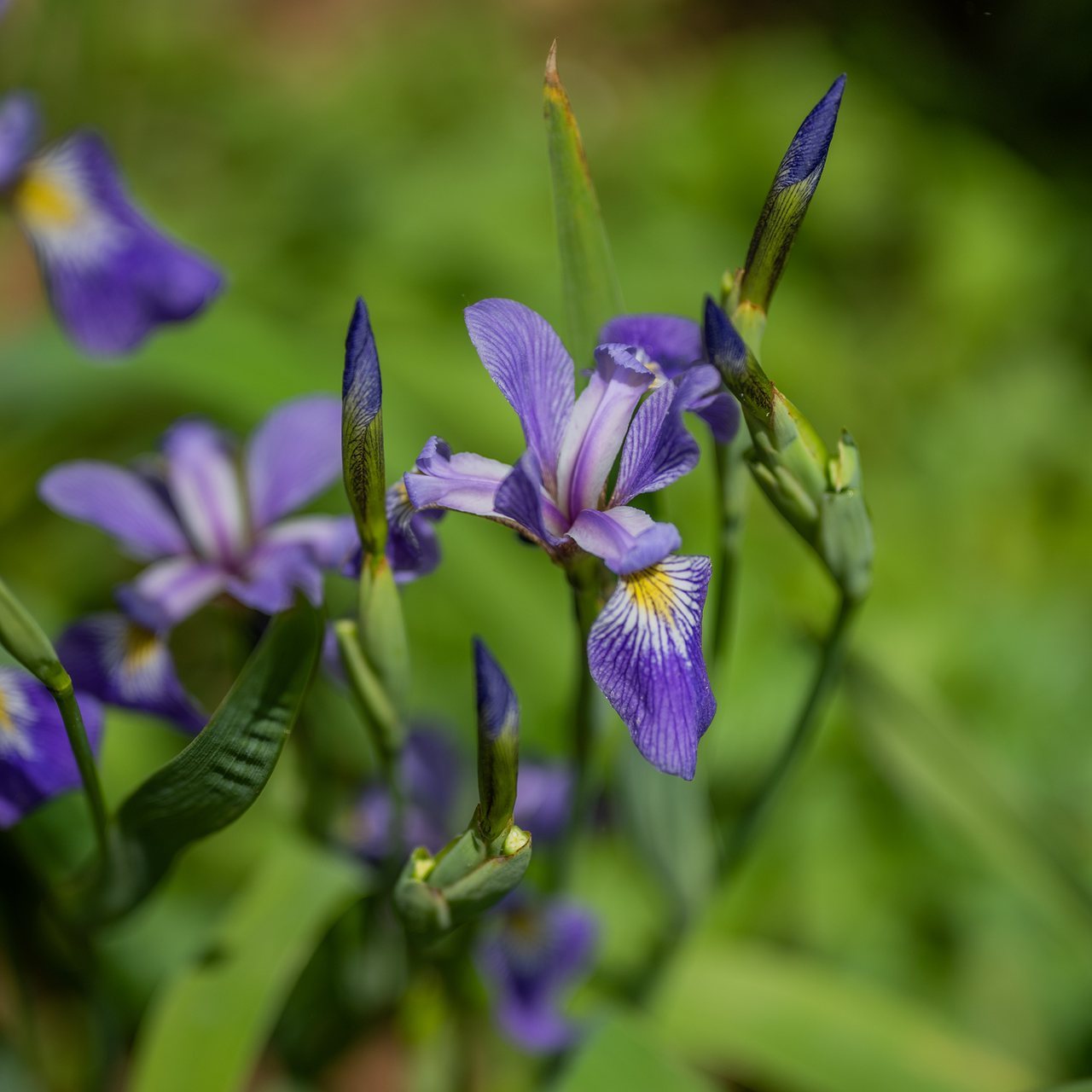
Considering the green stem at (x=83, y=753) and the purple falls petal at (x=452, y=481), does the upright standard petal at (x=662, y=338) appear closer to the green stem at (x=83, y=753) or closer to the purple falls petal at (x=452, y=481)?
the purple falls petal at (x=452, y=481)

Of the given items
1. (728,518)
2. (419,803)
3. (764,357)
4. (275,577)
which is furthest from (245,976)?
(764,357)

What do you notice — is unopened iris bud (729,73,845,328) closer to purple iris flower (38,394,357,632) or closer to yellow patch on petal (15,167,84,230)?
purple iris flower (38,394,357,632)

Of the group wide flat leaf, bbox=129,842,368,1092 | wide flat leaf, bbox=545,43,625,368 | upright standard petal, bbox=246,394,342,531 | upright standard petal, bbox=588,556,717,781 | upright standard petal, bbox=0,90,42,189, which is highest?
upright standard petal, bbox=0,90,42,189

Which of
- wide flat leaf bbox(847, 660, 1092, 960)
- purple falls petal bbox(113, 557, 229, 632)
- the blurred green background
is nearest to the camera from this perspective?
purple falls petal bbox(113, 557, 229, 632)

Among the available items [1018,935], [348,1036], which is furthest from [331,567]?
[1018,935]

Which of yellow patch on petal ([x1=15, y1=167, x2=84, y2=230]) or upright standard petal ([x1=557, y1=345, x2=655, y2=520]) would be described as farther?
yellow patch on petal ([x1=15, y1=167, x2=84, y2=230])

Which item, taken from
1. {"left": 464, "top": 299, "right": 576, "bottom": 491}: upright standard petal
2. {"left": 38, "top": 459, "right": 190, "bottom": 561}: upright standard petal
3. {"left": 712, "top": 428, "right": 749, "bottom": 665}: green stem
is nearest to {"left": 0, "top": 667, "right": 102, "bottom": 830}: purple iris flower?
{"left": 38, "top": 459, "right": 190, "bottom": 561}: upright standard petal

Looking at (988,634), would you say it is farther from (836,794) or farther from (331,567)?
(331,567)

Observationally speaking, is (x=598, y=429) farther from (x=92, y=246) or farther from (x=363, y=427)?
(x=92, y=246)
